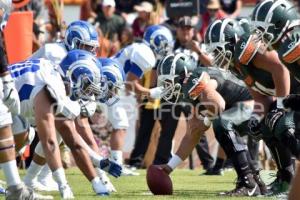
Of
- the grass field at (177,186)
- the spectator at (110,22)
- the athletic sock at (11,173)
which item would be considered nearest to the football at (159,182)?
the grass field at (177,186)

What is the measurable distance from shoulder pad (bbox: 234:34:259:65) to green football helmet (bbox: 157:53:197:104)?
68 centimetres

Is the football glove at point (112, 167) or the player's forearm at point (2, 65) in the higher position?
the player's forearm at point (2, 65)

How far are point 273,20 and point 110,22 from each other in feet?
22.1

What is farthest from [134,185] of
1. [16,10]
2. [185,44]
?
[16,10]

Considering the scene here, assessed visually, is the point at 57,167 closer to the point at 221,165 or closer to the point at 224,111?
the point at 224,111

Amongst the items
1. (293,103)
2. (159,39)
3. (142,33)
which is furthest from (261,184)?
(142,33)

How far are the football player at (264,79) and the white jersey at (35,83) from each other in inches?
58.6

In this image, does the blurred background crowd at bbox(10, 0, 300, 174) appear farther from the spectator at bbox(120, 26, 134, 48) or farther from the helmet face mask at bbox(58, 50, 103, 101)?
the helmet face mask at bbox(58, 50, 103, 101)

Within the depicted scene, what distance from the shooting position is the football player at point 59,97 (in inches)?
323

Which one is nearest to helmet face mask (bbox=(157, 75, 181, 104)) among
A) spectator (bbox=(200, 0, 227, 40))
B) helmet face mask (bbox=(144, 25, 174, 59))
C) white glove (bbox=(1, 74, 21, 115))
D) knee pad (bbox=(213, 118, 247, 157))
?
knee pad (bbox=(213, 118, 247, 157))

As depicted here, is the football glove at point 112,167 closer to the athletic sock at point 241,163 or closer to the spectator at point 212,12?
the athletic sock at point 241,163

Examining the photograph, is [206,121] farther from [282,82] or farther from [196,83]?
[282,82]

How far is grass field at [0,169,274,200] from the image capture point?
885 cm

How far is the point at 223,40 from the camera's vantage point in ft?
30.0
